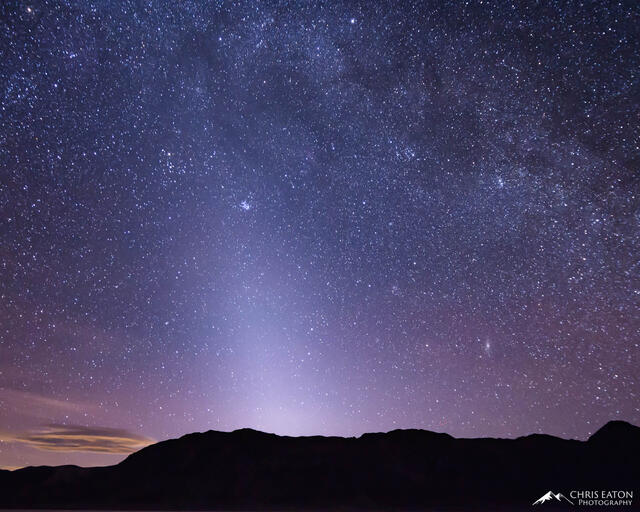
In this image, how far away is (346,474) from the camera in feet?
307

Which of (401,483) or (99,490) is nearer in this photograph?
(401,483)

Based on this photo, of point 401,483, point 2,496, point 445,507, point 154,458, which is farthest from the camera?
point 154,458

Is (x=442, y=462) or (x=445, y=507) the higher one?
(x=442, y=462)

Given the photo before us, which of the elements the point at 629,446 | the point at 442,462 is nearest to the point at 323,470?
the point at 442,462

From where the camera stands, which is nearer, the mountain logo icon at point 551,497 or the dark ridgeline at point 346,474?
the mountain logo icon at point 551,497

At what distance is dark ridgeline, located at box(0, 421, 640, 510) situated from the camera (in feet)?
287

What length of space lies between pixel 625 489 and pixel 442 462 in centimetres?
2886

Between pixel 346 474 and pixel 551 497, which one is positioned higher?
pixel 346 474

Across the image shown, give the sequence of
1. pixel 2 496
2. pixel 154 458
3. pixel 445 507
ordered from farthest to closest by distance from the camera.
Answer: pixel 154 458
pixel 2 496
pixel 445 507

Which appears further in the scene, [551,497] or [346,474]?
[346,474]

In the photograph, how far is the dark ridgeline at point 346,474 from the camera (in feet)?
287

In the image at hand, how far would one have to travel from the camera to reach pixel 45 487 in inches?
3890

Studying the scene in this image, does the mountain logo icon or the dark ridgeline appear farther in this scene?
the dark ridgeline

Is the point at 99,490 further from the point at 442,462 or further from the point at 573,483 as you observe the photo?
the point at 573,483
